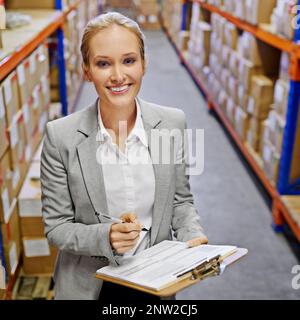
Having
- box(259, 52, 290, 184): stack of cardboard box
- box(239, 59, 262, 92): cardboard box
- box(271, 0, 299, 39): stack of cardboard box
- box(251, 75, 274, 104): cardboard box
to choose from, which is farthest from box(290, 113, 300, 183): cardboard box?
box(239, 59, 262, 92): cardboard box

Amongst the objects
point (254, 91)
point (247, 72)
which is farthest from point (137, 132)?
point (247, 72)

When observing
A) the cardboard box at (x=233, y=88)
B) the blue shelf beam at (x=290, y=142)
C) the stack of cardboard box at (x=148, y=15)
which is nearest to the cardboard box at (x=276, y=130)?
the blue shelf beam at (x=290, y=142)

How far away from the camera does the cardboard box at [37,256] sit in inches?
113

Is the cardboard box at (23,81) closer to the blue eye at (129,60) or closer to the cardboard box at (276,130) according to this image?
the blue eye at (129,60)

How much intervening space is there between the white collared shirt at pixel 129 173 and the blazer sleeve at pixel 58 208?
→ 132 millimetres

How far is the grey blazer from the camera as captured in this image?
4.95ft

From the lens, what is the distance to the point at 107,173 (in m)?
1.57

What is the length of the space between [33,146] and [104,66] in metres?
2.18

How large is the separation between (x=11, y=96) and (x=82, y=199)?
1431mm

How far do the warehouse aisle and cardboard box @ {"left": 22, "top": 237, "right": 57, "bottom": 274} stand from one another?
0.83 meters

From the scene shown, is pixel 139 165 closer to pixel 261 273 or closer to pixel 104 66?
pixel 104 66

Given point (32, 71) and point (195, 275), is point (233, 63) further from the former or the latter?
point (195, 275)

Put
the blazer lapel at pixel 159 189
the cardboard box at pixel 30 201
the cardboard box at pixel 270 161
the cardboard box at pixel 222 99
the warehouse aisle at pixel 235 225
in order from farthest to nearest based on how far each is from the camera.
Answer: the cardboard box at pixel 222 99 < the cardboard box at pixel 270 161 < the warehouse aisle at pixel 235 225 < the cardboard box at pixel 30 201 < the blazer lapel at pixel 159 189

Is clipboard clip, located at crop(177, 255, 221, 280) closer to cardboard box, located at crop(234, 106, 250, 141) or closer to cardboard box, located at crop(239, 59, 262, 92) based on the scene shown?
cardboard box, located at crop(239, 59, 262, 92)
